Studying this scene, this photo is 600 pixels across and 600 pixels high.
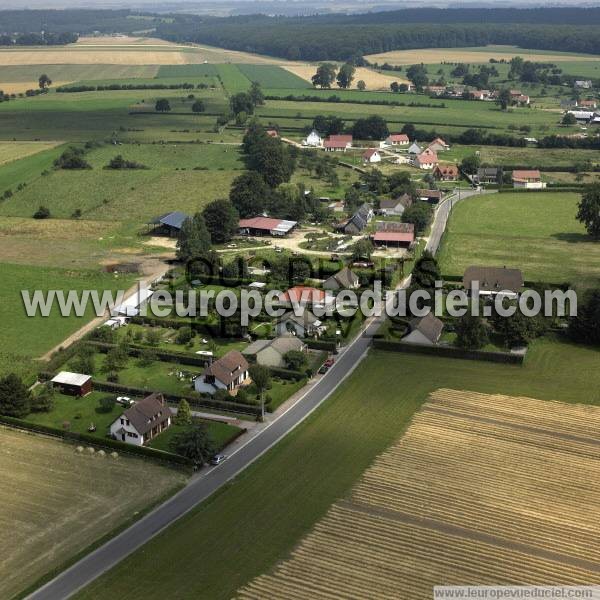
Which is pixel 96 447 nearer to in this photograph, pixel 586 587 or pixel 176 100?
pixel 586 587

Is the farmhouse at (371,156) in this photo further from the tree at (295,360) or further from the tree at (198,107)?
the tree at (295,360)

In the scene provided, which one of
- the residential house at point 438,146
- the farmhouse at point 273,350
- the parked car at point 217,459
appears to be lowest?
the parked car at point 217,459

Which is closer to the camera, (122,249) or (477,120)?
(122,249)

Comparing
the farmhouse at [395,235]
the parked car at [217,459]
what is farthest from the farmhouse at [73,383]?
the farmhouse at [395,235]

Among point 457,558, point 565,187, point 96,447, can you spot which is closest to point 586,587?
point 457,558

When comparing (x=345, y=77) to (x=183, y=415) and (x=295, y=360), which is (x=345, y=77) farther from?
(x=183, y=415)

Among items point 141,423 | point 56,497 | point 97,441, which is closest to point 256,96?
point 141,423
